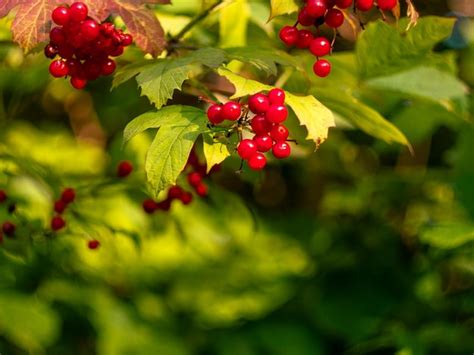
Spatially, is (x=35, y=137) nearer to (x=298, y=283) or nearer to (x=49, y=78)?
(x=49, y=78)

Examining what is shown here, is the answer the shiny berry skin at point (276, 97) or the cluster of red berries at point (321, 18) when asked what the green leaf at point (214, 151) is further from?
the cluster of red berries at point (321, 18)

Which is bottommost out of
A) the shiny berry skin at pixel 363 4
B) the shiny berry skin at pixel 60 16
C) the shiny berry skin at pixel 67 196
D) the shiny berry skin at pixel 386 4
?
the shiny berry skin at pixel 67 196

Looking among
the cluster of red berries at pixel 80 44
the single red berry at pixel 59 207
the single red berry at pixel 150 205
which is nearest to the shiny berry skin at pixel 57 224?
the single red berry at pixel 59 207

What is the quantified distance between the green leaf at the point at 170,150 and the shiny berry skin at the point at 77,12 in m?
0.25

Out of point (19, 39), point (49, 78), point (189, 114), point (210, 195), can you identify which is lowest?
point (210, 195)

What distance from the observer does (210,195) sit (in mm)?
2150

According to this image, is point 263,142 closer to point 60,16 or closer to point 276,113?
point 276,113

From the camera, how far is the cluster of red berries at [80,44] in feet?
4.21

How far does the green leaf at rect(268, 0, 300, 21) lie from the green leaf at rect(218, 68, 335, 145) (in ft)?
0.45

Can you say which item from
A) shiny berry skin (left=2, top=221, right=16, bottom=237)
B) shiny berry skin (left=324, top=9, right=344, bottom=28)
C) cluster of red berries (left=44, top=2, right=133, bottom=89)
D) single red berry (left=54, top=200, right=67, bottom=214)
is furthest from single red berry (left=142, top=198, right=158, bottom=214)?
shiny berry skin (left=324, top=9, right=344, bottom=28)

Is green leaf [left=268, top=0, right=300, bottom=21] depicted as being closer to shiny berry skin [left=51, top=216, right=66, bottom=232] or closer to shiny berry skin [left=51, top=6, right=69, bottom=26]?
shiny berry skin [left=51, top=6, right=69, bottom=26]

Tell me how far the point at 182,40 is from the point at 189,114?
1.58 ft

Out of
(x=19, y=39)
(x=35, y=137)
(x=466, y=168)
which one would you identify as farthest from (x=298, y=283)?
(x=19, y=39)

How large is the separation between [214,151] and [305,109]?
190mm
